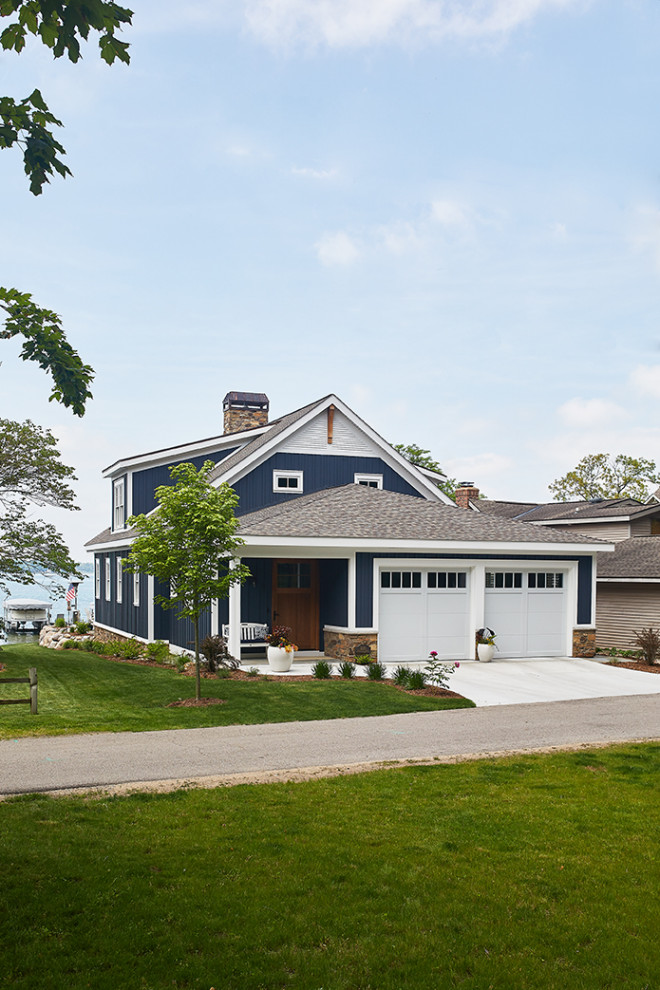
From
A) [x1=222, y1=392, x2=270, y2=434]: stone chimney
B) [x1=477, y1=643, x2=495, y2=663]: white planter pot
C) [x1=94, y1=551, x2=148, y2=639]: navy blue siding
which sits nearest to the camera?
[x1=477, y1=643, x2=495, y2=663]: white planter pot

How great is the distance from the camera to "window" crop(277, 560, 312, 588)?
22.9 m

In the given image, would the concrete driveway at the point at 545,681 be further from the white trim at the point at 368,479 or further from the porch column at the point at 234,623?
the white trim at the point at 368,479

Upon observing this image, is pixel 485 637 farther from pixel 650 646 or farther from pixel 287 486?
pixel 287 486

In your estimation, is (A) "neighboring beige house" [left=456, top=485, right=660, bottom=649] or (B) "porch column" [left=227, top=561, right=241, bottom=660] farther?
(A) "neighboring beige house" [left=456, top=485, right=660, bottom=649]

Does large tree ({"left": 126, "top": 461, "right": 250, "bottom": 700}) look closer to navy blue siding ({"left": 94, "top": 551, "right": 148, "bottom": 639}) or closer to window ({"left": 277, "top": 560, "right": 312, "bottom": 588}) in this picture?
→ window ({"left": 277, "top": 560, "right": 312, "bottom": 588})

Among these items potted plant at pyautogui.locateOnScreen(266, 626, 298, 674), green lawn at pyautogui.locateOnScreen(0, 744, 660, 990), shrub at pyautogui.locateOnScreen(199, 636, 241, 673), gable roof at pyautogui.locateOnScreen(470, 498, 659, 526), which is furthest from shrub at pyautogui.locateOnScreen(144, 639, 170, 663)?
gable roof at pyautogui.locateOnScreen(470, 498, 659, 526)

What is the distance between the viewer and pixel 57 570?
22109 mm

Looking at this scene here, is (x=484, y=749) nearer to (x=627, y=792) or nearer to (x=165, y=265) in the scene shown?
(x=627, y=792)

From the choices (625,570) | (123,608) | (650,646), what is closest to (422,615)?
(650,646)

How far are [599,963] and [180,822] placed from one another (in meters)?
4.07

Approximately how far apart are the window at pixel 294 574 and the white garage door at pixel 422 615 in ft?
9.00

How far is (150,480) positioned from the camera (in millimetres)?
27078

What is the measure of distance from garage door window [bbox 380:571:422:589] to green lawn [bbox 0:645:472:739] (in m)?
4.33

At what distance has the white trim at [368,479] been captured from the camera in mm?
26609
